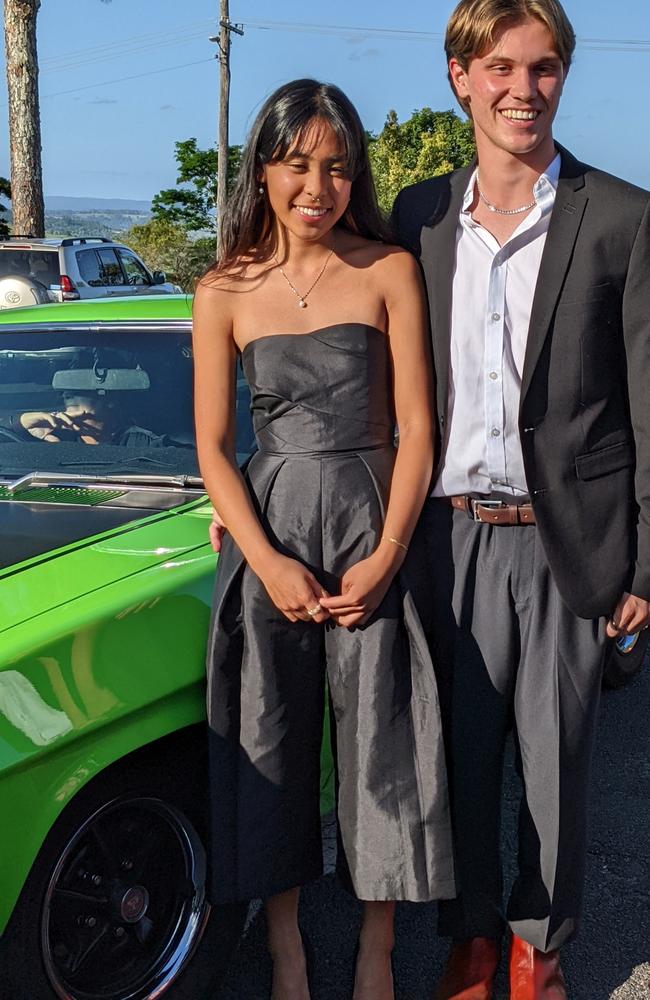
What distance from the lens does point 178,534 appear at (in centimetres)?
252

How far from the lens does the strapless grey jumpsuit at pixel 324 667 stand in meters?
2.28

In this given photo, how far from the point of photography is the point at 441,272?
2.31m

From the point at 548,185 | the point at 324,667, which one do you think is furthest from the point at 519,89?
the point at 324,667

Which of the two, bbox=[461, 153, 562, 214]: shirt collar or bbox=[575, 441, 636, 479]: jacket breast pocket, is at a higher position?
bbox=[461, 153, 562, 214]: shirt collar

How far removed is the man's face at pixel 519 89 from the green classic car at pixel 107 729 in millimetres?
1085

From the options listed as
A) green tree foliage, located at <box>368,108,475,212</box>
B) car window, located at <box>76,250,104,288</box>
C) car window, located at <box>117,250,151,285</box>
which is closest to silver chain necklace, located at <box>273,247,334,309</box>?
car window, located at <box>76,250,104,288</box>

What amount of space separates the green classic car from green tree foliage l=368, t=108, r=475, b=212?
24060 mm

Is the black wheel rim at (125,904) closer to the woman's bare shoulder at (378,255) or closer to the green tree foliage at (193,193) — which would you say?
the woman's bare shoulder at (378,255)

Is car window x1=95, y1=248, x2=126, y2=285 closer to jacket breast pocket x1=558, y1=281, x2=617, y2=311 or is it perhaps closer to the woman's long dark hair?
the woman's long dark hair

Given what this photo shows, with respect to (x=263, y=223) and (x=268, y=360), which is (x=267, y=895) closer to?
(x=268, y=360)

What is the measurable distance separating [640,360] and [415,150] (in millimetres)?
30429

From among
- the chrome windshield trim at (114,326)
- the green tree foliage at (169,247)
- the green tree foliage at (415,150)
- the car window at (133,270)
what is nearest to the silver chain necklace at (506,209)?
the chrome windshield trim at (114,326)

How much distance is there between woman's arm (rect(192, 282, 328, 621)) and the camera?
87.7 inches

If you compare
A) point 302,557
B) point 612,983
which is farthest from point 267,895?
point 612,983
